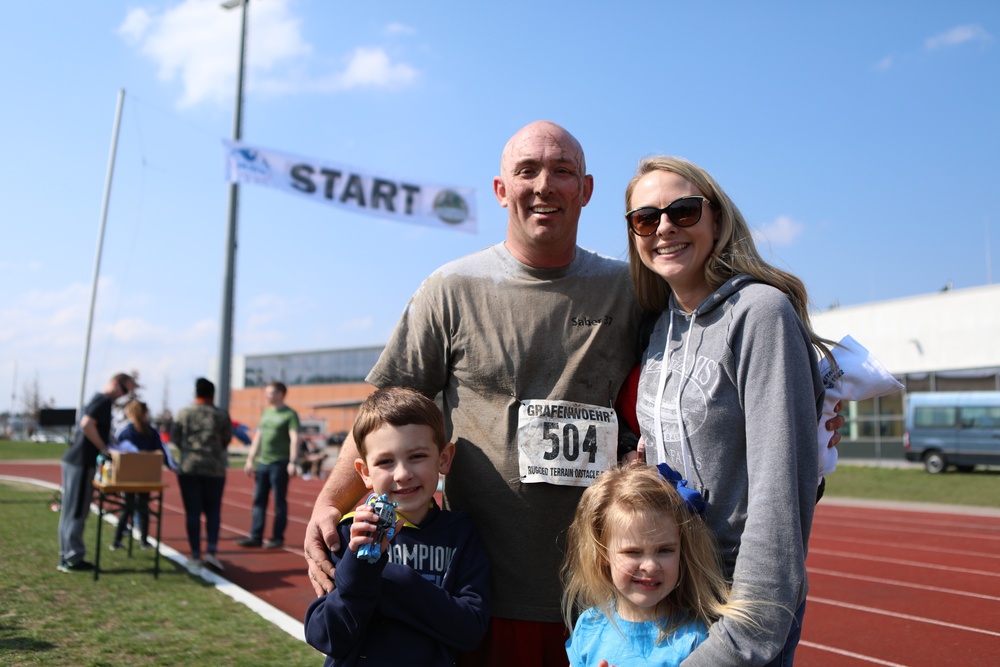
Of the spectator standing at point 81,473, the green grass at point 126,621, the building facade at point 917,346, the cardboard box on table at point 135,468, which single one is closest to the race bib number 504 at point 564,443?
the green grass at point 126,621

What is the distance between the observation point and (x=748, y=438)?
1857 mm

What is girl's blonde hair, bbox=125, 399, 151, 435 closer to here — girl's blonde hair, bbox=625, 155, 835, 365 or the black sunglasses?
girl's blonde hair, bbox=625, 155, 835, 365

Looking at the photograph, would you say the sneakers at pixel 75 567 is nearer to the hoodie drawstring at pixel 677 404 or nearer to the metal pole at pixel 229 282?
the metal pole at pixel 229 282

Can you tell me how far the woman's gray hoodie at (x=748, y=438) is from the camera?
1.75m

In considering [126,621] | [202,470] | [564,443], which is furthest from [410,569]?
[202,470]

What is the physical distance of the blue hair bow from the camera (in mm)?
1928

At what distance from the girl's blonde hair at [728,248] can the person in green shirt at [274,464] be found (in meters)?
8.14

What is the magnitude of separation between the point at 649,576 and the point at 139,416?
8368 millimetres

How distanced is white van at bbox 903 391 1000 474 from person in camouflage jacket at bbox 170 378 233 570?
69.7 feet

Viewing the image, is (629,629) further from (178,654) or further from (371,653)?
(178,654)

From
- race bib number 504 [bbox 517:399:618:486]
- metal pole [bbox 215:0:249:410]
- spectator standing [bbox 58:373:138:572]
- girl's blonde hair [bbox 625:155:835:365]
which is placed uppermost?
metal pole [bbox 215:0:249:410]

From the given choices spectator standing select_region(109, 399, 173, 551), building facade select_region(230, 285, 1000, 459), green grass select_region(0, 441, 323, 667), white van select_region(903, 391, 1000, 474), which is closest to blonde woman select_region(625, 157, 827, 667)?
green grass select_region(0, 441, 323, 667)

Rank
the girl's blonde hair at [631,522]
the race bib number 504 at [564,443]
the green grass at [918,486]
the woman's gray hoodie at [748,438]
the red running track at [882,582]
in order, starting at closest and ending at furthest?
the woman's gray hoodie at [748,438] < the girl's blonde hair at [631,522] < the race bib number 504 at [564,443] < the red running track at [882,582] < the green grass at [918,486]

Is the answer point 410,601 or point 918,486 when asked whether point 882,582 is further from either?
point 918,486
